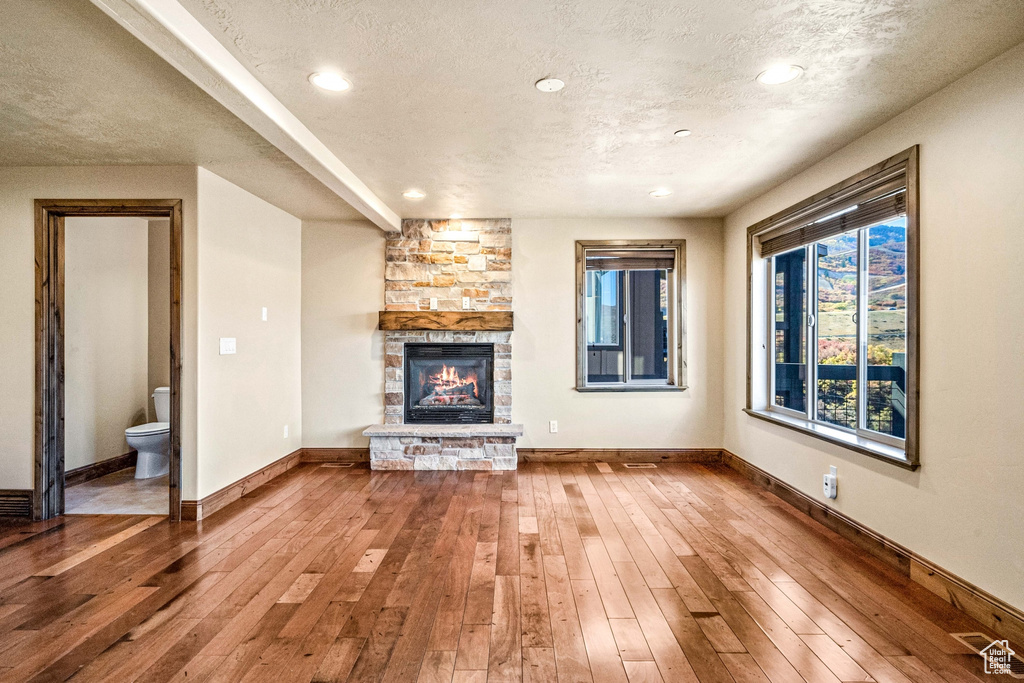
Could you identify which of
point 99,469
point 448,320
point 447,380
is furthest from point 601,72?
point 99,469

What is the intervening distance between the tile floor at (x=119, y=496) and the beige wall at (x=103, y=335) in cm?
29

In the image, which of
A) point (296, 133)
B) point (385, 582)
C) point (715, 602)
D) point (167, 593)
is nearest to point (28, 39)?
point (296, 133)

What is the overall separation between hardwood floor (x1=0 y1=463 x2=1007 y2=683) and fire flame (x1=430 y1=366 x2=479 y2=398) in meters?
1.52

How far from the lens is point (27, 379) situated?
3.35 m

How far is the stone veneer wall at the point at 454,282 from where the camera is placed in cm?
490

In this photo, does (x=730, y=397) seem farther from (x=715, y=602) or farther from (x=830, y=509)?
(x=715, y=602)

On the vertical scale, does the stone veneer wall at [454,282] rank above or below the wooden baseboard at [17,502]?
above

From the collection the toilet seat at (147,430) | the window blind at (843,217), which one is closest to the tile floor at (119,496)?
the toilet seat at (147,430)

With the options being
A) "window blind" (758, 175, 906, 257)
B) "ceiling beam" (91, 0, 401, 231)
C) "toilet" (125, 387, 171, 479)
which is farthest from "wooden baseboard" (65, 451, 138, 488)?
"window blind" (758, 175, 906, 257)

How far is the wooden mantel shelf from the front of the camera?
4.77m

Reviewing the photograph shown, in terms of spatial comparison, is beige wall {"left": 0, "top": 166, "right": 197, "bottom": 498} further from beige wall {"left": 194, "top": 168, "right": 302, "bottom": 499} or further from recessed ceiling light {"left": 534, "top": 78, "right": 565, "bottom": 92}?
recessed ceiling light {"left": 534, "top": 78, "right": 565, "bottom": 92}

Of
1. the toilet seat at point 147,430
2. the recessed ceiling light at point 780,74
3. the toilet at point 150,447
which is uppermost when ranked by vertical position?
the recessed ceiling light at point 780,74

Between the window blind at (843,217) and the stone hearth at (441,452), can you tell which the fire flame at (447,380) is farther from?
the window blind at (843,217)

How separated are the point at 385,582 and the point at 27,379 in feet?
9.53
